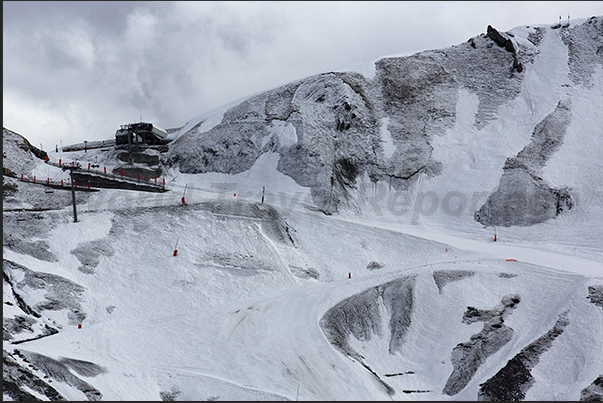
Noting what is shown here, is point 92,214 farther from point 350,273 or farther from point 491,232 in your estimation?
point 491,232

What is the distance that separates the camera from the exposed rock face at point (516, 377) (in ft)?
105

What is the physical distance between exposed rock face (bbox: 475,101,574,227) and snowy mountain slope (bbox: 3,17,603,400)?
0.31m

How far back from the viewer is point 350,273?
4575 centimetres

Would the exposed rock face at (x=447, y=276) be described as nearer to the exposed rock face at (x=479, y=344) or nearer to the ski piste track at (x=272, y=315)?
the ski piste track at (x=272, y=315)

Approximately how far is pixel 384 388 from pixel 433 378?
3.88 m

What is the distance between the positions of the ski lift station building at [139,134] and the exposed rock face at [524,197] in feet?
129

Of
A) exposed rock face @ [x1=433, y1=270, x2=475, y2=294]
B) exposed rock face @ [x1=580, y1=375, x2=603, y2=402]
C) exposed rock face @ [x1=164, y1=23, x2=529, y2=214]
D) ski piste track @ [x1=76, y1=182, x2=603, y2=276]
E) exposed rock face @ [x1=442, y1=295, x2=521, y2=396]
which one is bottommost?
exposed rock face @ [x1=580, y1=375, x2=603, y2=402]

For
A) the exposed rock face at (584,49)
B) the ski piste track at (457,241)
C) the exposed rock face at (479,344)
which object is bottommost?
the exposed rock face at (479,344)

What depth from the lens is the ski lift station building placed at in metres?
68.3

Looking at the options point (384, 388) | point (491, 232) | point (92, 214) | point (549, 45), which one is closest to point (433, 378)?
point (384, 388)

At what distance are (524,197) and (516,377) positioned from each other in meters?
26.0

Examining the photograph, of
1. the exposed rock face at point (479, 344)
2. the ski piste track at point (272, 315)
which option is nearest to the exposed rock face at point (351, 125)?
the ski piste track at point (272, 315)

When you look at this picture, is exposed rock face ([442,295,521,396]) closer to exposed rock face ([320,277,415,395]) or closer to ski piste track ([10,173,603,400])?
exposed rock face ([320,277,415,395])

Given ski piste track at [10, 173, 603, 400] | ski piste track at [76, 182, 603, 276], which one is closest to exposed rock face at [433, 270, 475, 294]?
ski piste track at [10, 173, 603, 400]
